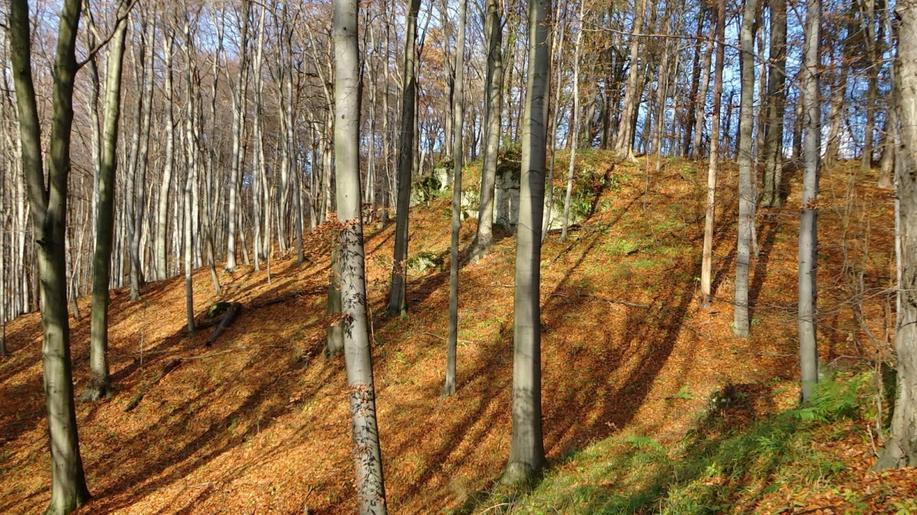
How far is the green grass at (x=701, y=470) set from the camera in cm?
427

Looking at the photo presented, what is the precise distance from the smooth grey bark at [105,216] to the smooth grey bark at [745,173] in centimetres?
1175

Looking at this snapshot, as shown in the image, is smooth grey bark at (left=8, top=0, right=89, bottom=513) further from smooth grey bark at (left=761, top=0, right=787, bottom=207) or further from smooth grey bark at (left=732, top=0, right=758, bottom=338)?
smooth grey bark at (left=761, top=0, right=787, bottom=207)

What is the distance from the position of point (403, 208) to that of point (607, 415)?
6.64 m

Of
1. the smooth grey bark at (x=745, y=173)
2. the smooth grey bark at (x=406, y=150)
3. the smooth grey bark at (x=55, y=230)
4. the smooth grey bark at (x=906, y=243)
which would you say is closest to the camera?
the smooth grey bark at (x=906, y=243)

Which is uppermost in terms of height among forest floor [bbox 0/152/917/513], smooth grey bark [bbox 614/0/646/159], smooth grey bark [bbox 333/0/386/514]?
smooth grey bark [bbox 614/0/646/159]

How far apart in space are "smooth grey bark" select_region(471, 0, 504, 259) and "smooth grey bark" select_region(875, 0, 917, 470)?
353 inches

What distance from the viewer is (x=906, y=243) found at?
11.9ft

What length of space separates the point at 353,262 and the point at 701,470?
4.21m

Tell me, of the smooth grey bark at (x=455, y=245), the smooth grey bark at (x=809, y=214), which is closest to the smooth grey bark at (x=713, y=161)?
the smooth grey bark at (x=809, y=214)

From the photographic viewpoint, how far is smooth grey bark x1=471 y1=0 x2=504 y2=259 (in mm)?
11766

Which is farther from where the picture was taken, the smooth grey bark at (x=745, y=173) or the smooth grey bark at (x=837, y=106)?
the smooth grey bark at (x=745, y=173)

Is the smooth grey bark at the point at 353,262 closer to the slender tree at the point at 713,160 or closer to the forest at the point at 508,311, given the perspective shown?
the forest at the point at 508,311

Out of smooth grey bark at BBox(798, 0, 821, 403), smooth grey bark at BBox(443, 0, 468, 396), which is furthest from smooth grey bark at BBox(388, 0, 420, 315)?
smooth grey bark at BBox(798, 0, 821, 403)

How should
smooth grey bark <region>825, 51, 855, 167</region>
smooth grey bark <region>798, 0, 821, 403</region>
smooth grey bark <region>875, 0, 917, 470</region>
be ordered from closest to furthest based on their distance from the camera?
1. smooth grey bark <region>875, 0, 917, 470</region>
2. smooth grey bark <region>825, 51, 855, 167</region>
3. smooth grey bark <region>798, 0, 821, 403</region>
